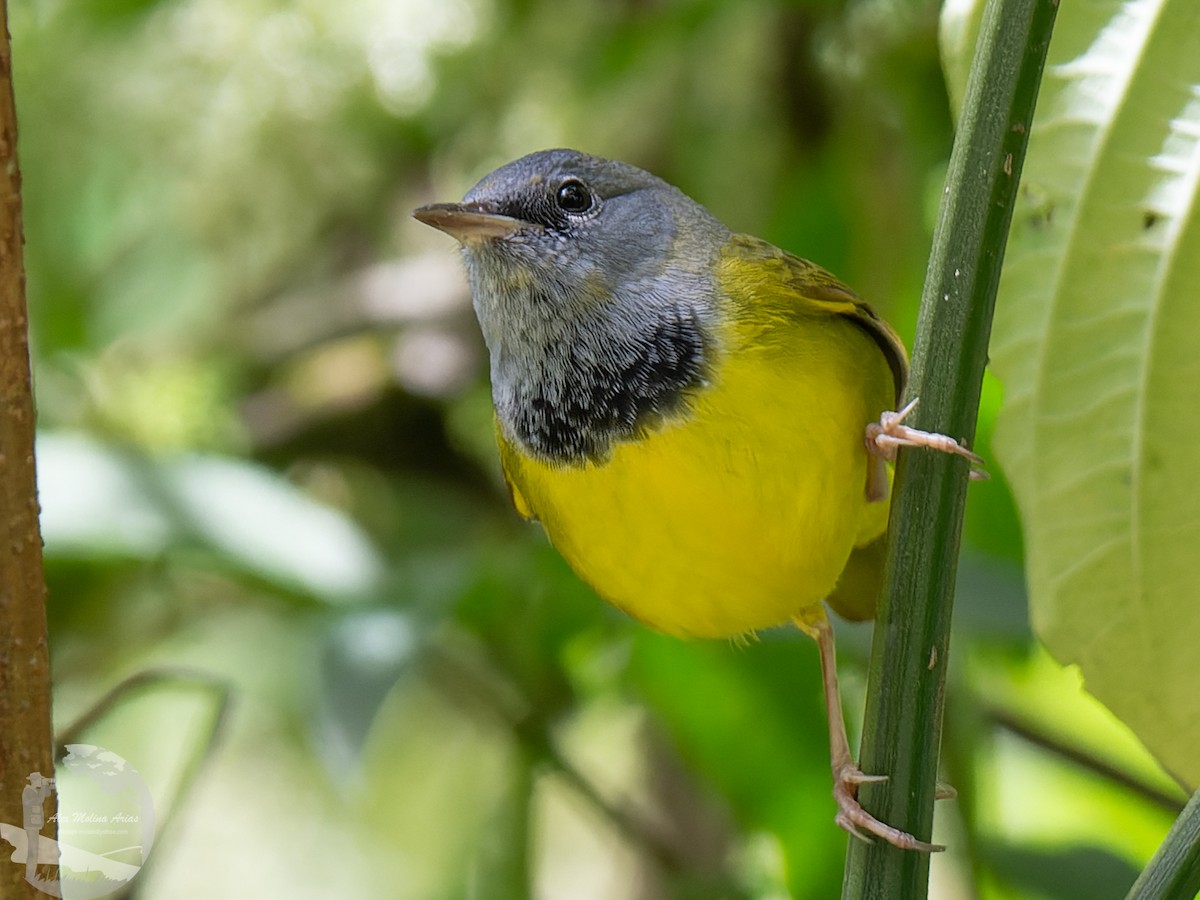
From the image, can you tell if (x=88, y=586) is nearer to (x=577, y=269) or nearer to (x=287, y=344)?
(x=287, y=344)

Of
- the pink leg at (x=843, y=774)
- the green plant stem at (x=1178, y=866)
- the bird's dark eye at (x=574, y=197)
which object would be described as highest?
the bird's dark eye at (x=574, y=197)

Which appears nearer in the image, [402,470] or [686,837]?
[686,837]

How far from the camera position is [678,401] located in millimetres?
1327

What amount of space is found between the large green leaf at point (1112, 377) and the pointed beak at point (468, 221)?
54 centimetres

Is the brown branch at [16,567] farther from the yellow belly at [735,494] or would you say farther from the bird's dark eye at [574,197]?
the bird's dark eye at [574,197]

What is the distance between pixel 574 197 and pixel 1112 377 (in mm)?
632

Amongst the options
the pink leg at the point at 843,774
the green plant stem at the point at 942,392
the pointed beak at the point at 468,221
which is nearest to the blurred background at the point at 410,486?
the pink leg at the point at 843,774

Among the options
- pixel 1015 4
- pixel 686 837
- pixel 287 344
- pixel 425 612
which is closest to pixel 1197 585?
pixel 1015 4

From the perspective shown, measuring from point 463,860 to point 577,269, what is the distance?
1.58 metres

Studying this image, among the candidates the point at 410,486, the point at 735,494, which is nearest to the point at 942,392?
the point at 735,494

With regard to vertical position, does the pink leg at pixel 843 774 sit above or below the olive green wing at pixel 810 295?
below

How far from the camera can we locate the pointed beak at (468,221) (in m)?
1.39

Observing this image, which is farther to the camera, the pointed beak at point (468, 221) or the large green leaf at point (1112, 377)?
the pointed beak at point (468, 221)

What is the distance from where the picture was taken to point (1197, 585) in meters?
1.25
